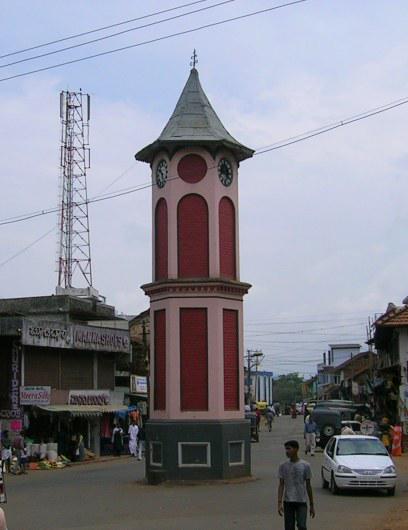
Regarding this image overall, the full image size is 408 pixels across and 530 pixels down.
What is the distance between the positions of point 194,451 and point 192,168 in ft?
27.3

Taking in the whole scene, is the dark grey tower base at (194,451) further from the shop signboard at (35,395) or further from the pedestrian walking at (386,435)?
the pedestrian walking at (386,435)

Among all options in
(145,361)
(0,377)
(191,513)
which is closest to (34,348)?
(0,377)

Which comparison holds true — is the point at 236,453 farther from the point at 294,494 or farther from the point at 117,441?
the point at 117,441

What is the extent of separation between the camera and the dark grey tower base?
25734 millimetres

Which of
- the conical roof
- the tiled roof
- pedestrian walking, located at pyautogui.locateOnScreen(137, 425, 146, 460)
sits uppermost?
the conical roof

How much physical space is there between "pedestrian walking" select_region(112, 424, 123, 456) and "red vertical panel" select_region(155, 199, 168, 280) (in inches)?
650

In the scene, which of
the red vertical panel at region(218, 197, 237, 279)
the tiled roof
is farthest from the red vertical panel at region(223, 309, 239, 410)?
the tiled roof

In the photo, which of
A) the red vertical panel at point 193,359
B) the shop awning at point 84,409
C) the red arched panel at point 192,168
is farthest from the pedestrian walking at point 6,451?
the red arched panel at point 192,168

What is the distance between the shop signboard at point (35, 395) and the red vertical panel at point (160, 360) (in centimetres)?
1022

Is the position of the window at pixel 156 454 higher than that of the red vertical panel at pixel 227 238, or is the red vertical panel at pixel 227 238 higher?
the red vertical panel at pixel 227 238

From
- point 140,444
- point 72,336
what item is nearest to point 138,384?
point 140,444

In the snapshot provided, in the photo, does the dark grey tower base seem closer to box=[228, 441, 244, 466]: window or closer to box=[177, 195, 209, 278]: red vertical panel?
box=[228, 441, 244, 466]: window

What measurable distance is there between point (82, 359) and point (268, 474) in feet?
47.1

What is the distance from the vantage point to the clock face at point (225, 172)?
27.8 metres
